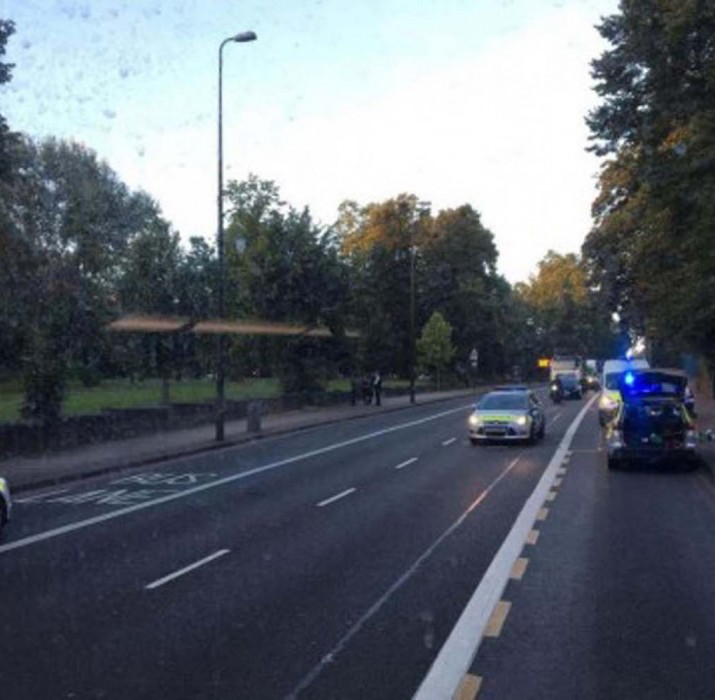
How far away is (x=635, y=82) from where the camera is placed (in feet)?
94.3

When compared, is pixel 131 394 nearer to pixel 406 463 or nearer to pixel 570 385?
pixel 570 385

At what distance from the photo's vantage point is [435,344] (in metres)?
74.0

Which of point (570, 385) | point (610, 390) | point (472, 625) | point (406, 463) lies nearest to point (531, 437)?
point (406, 463)

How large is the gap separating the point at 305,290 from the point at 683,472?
27.3m

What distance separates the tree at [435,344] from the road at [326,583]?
54.9 meters

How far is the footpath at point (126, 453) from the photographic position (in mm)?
19516

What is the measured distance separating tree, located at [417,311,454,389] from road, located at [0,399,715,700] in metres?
54.9

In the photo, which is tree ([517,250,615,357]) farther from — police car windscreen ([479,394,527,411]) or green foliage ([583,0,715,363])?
police car windscreen ([479,394,527,411])

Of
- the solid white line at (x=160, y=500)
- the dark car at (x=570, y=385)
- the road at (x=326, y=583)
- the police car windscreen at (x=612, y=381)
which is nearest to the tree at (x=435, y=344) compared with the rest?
the dark car at (x=570, y=385)

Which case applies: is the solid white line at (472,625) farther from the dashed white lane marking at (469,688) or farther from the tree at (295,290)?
the tree at (295,290)

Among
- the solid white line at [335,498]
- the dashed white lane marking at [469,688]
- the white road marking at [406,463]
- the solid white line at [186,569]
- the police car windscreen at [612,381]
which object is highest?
the police car windscreen at [612,381]

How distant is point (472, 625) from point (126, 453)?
17107 millimetres

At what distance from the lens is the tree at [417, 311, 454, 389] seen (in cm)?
7400

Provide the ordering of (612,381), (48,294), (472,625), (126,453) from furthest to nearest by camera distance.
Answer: (612,381)
(48,294)
(126,453)
(472,625)
